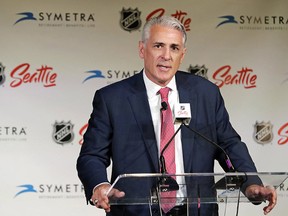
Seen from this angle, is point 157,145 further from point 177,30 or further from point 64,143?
point 64,143

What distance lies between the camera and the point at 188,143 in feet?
9.20

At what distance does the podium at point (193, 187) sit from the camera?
2.22m

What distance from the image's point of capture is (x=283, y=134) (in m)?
4.80

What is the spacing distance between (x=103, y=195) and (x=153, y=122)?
24.6 inches

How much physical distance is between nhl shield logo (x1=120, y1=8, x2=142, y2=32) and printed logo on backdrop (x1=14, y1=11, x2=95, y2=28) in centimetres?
23

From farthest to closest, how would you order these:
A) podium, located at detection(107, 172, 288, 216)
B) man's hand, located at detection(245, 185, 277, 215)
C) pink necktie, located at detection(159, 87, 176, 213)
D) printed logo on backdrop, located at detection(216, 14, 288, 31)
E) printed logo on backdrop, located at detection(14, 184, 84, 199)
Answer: printed logo on backdrop, located at detection(216, 14, 288, 31), printed logo on backdrop, located at detection(14, 184, 84, 199), pink necktie, located at detection(159, 87, 176, 213), man's hand, located at detection(245, 185, 277, 215), podium, located at detection(107, 172, 288, 216)

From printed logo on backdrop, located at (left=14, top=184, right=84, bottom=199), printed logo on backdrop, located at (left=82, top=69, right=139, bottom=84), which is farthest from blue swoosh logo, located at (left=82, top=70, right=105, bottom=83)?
printed logo on backdrop, located at (left=14, top=184, right=84, bottom=199)

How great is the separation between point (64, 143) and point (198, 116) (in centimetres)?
198

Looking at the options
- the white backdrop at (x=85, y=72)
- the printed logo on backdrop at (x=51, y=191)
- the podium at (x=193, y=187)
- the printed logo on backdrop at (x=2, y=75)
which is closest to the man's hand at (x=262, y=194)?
the podium at (x=193, y=187)

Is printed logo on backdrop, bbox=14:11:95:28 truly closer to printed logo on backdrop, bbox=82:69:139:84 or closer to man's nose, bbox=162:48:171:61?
printed logo on backdrop, bbox=82:69:139:84

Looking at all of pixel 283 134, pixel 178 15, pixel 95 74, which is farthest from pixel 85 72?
pixel 283 134

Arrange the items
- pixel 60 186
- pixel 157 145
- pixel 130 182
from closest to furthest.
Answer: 1. pixel 130 182
2. pixel 157 145
3. pixel 60 186

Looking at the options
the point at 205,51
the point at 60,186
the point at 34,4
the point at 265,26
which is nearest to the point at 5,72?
the point at 34,4

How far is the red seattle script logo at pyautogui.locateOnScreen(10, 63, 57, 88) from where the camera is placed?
183 inches
